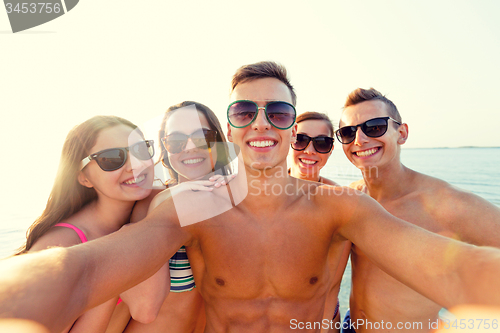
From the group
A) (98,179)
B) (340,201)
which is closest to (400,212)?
(340,201)

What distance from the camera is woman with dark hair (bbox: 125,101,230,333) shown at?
2457 mm

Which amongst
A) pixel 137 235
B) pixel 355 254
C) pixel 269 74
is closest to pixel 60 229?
pixel 137 235

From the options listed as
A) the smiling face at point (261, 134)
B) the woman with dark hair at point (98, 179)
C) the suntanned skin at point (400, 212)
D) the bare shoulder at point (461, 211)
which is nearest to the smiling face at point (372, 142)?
the suntanned skin at point (400, 212)

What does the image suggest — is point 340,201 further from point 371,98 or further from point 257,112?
point 371,98

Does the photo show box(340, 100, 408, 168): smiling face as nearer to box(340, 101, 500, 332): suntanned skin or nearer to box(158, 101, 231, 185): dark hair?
box(340, 101, 500, 332): suntanned skin

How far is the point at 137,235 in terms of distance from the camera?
1.68 m

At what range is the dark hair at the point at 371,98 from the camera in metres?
3.62

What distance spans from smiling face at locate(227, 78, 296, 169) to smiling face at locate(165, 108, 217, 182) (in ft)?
3.51

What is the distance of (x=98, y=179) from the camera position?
8.57ft

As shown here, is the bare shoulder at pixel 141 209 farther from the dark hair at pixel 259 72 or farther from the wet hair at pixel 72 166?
the dark hair at pixel 259 72

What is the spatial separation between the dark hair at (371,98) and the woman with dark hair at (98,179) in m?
3.13

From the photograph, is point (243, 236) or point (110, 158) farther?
point (110, 158)

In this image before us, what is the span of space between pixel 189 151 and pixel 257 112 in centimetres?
138

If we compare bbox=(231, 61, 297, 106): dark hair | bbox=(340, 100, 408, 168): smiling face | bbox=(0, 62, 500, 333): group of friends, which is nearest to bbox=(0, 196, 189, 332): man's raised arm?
bbox=(0, 62, 500, 333): group of friends
